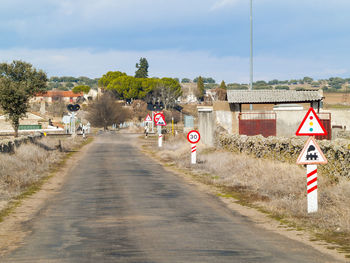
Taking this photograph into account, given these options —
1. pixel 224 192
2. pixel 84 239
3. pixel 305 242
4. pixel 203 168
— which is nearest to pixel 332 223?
pixel 305 242

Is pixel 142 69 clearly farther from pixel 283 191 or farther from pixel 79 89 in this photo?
pixel 283 191

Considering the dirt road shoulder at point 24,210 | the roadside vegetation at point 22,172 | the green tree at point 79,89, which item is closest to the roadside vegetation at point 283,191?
the dirt road shoulder at point 24,210

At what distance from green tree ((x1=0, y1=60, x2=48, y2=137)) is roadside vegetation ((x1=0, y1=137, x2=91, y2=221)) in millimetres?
15141

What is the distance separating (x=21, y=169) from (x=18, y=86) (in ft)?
80.5

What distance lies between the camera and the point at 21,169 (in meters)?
21.5

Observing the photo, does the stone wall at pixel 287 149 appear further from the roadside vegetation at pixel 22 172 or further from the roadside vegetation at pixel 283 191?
the roadside vegetation at pixel 22 172

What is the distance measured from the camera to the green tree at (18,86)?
44.0 meters

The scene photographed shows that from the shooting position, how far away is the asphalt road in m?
8.06

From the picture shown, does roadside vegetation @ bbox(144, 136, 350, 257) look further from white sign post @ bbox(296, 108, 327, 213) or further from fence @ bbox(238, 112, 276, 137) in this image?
fence @ bbox(238, 112, 276, 137)

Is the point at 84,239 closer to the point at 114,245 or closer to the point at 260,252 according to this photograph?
the point at 114,245

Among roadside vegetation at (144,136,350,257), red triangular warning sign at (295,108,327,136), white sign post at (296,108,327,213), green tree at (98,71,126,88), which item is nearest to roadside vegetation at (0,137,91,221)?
roadside vegetation at (144,136,350,257)

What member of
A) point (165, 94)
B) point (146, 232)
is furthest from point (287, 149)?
point (165, 94)

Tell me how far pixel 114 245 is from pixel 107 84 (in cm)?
14493

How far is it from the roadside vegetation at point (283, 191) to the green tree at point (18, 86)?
24368 mm
